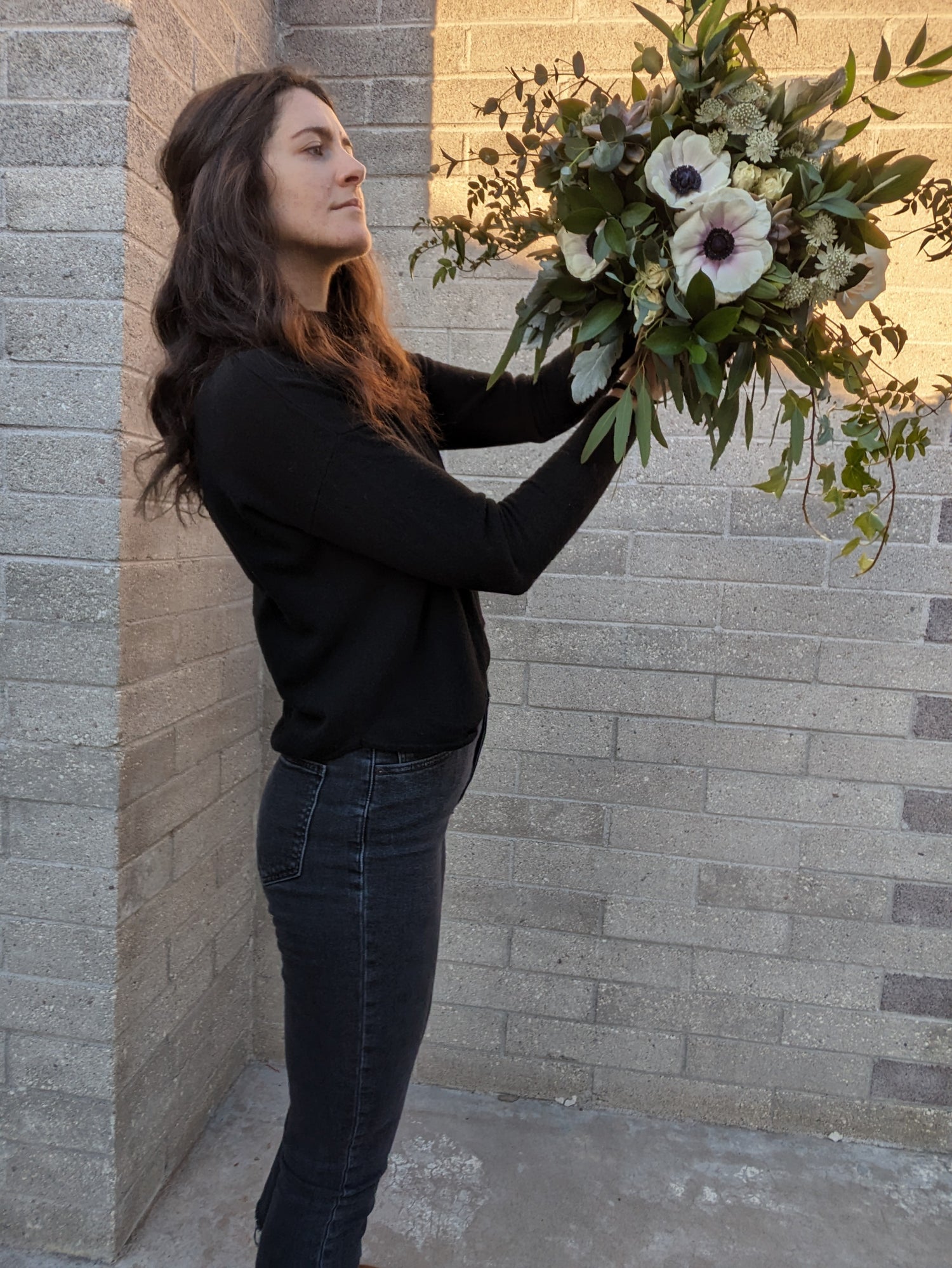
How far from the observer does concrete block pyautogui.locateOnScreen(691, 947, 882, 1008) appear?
7.02ft

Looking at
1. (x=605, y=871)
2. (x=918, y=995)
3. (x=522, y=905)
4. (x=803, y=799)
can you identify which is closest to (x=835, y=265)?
(x=803, y=799)

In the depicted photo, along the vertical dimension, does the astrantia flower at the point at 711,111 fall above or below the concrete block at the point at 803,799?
above

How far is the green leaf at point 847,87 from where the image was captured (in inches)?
38.4

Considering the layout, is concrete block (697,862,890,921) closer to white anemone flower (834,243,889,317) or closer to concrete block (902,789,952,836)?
concrete block (902,789,952,836)

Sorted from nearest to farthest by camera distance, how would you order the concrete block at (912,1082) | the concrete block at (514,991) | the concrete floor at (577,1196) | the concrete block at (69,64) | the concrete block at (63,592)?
the concrete block at (69,64)
the concrete block at (63,592)
the concrete floor at (577,1196)
the concrete block at (912,1082)
the concrete block at (514,991)

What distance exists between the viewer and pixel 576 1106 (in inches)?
88.7

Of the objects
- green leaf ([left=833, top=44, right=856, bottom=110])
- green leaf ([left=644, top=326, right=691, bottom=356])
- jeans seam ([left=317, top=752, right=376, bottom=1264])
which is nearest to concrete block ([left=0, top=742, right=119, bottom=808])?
jeans seam ([left=317, top=752, right=376, bottom=1264])

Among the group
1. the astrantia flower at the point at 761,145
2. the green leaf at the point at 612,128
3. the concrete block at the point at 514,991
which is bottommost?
the concrete block at the point at 514,991

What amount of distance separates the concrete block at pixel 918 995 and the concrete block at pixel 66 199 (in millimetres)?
2141

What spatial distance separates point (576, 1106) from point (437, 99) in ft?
7.45

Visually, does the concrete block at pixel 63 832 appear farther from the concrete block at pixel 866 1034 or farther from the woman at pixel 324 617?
the concrete block at pixel 866 1034

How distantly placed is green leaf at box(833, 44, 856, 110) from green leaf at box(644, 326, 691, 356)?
0.28 metres

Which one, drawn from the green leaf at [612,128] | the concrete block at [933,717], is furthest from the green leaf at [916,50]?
the concrete block at [933,717]

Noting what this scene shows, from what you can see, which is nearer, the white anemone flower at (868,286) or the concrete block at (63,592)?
the white anemone flower at (868,286)
